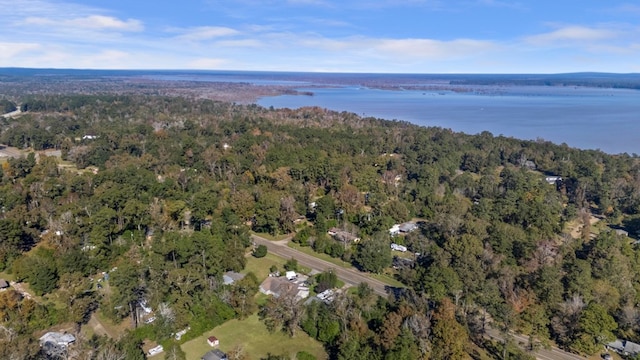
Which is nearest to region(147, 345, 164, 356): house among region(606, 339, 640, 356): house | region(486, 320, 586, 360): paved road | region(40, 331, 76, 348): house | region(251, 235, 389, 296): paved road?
region(40, 331, 76, 348): house

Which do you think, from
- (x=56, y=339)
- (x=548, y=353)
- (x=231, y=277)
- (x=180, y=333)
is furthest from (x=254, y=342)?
(x=548, y=353)

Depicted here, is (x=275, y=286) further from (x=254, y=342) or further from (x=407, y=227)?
(x=407, y=227)

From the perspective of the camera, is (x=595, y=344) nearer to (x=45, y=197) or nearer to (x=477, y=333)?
(x=477, y=333)

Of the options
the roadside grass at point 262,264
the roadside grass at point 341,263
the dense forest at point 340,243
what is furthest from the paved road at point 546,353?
the roadside grass at point 262,264

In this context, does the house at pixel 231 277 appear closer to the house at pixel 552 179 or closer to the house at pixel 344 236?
the house at pixel 344 236

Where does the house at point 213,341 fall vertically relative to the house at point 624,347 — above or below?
below

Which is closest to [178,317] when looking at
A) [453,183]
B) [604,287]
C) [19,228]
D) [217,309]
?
[217,309]
